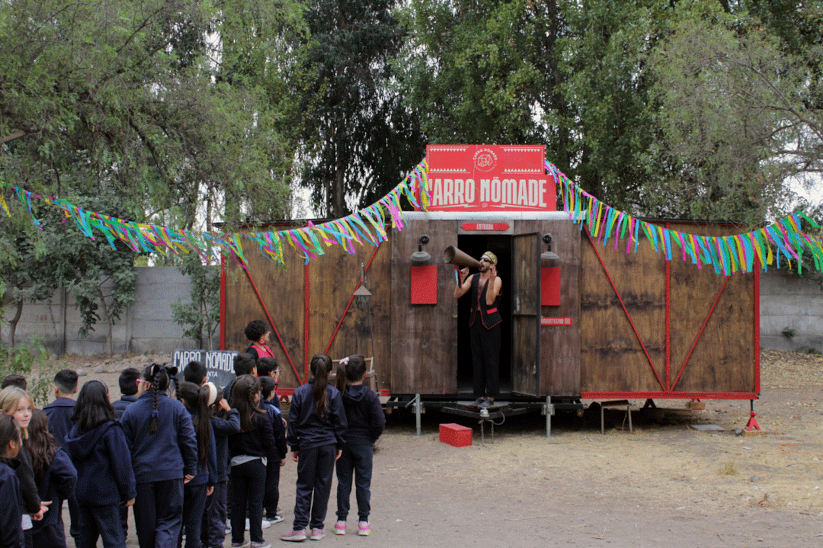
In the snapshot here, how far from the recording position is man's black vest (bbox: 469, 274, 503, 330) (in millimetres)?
9984

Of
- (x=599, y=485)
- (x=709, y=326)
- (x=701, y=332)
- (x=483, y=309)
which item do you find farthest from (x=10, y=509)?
(x=709, y=326)

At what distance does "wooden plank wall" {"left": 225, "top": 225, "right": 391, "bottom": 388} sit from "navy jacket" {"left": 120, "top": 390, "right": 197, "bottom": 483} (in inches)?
224

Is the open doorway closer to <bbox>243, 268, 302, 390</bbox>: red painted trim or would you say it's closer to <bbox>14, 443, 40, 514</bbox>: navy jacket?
<bbox>243, 268, 302, 390</bbox>: red painted trim

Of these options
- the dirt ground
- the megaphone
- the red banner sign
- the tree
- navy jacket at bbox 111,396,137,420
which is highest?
the tree

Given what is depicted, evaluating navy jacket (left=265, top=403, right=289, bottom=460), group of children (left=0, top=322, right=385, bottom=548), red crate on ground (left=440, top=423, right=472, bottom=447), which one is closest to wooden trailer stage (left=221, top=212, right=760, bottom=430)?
red crate on ground (left=440, top=423, right=472, bottom=447)

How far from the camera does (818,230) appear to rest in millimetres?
9977

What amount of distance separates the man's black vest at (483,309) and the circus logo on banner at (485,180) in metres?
1.11

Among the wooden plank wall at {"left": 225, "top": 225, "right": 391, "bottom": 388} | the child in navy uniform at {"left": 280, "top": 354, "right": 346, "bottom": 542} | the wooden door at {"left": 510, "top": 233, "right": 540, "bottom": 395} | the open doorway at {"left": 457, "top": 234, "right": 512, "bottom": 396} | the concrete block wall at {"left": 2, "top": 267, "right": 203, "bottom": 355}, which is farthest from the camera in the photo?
the concrete block wall at {"left": 2, "top": 267, "right": 203, "bottom": 355}

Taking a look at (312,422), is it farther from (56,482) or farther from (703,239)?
(703,239)

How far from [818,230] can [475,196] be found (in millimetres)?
4488

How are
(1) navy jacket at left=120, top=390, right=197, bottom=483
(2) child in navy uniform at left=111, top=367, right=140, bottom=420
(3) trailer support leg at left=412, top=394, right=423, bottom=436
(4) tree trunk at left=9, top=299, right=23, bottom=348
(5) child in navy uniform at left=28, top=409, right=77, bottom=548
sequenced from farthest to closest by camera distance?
(4) tree trunk at left=9, top=299, right=23, bottom=348 < (3) trailer support leg at left=412, top=394, right=423, bottom=436 < (2) child in navy uniform at left=111, top=367, right=140, bottom=420 < (1) navy jacket at left=120, top=390, right=197, bottom=483 < (5) child in navy uniform at left=28, top=409, right=77, bottom=548

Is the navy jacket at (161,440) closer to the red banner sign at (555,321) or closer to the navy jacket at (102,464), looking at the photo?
the navy jacket at (102,464)

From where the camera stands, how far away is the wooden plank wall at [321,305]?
411 inches

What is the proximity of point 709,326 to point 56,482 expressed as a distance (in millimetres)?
8688
